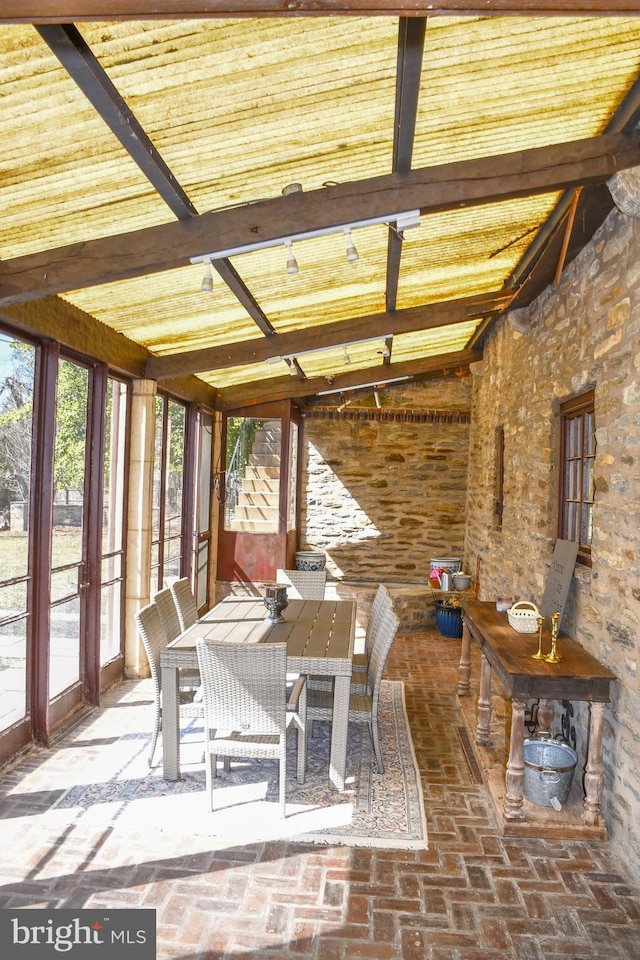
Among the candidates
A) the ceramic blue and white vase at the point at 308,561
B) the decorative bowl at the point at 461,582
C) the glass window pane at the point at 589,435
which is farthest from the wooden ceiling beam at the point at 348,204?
the ceramic blue and white vase at the point at 308,561

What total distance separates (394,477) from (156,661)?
20.1 feet

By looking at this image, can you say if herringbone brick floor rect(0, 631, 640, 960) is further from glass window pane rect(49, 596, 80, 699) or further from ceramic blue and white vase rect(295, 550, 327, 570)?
ceramic blue and white vase rect(295, 550, 327, 570)

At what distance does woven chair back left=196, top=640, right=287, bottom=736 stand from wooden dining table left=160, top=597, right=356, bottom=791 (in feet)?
0.88

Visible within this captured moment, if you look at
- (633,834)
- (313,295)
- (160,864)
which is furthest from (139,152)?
(633,834)

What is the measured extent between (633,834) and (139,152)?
3706 millimetres

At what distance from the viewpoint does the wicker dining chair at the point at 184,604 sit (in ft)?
15.5

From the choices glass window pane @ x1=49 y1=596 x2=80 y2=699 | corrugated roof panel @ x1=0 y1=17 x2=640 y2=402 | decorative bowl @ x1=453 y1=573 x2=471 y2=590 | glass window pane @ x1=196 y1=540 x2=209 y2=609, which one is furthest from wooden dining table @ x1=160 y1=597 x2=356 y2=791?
decorative bowl @ x1=453 y1=573 x2=471 y2=590

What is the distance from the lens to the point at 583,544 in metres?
4.36

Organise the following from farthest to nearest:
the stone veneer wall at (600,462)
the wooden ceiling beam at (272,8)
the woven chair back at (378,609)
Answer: the woven chair back at (378,609)
the stone veneer wall at (600,462)
the wooden ceiling beam at (272,8)

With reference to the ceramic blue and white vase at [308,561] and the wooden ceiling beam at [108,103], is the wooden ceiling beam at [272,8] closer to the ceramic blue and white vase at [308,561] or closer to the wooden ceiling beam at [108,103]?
the wooden ceiling beam at [108,103]

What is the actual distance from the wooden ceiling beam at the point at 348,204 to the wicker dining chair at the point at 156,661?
1891mm

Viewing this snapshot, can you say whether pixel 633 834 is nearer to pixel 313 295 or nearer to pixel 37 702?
pixel 37 702

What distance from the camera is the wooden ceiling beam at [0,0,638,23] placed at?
1.68 m

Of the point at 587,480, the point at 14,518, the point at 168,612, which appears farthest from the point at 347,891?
the point at 587,480
